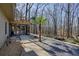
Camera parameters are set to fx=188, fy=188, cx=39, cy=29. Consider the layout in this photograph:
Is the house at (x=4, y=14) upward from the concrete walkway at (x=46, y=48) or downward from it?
upward

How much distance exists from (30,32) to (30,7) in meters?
1.03

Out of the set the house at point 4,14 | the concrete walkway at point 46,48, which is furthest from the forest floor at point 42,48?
the house at point 4,14

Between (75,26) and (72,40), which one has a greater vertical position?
(75,26)

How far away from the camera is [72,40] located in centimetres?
618

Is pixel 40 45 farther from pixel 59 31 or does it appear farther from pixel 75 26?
pixel 75 26

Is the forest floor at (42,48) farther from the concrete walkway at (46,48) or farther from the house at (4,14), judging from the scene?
the house at (4,14)

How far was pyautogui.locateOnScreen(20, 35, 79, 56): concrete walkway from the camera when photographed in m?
5.30

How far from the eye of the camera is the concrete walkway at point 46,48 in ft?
17.4

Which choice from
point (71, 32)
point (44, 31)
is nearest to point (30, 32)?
point (44, 31)

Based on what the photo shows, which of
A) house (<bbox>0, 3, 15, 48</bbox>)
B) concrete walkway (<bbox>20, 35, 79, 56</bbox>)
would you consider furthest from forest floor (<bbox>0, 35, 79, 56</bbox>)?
house (<bbox>0, 3, 15, 48</bbox>)

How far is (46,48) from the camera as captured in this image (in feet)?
18.8

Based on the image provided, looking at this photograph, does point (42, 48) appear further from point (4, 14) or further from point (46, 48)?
point (4, 14)

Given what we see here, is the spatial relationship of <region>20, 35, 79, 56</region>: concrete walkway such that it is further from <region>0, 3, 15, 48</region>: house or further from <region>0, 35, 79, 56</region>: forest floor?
<region>0, 3, 15, 48</region>: house

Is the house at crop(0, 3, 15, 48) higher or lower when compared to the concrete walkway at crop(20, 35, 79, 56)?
higher
